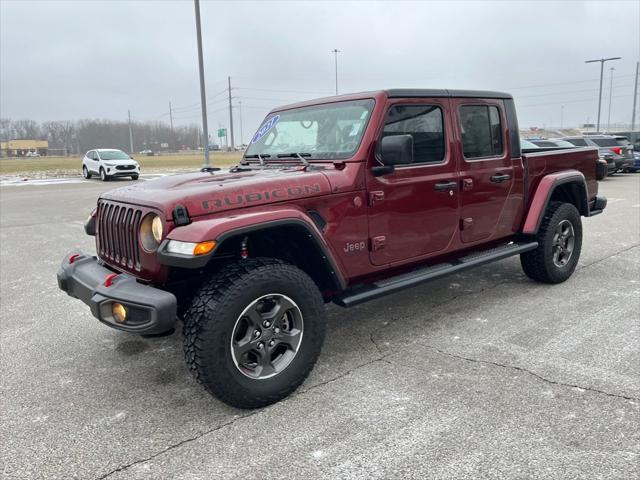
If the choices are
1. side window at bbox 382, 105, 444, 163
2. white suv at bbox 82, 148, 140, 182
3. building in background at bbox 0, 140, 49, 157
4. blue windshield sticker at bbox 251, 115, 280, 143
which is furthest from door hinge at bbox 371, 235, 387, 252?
building in background at bbox 0, 140, 49, 157

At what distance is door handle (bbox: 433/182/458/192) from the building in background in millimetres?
103939

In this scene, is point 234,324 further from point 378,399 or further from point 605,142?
point 605,142

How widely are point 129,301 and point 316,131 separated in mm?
2001

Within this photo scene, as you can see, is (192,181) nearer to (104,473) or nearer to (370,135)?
(370,135)

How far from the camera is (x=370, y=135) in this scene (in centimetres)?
378

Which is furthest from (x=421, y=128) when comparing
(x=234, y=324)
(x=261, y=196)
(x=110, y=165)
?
(x=110, y=165)

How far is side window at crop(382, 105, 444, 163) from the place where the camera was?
4.00 metres

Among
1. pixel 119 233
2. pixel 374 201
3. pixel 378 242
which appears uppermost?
pixel 374 201

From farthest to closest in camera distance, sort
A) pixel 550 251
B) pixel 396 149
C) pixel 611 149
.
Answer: pixel 611 149
pixel 550 251
pixel 396 149

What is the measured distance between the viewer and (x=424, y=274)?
4.18 m

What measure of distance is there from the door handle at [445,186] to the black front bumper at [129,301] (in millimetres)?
2242

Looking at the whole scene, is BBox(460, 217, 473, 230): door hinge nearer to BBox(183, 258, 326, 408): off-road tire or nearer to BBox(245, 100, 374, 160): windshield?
BBox(245, 100, 374, 160): windshield

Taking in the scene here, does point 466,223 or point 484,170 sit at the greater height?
point 484,170

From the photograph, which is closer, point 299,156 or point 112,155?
point 299,156
